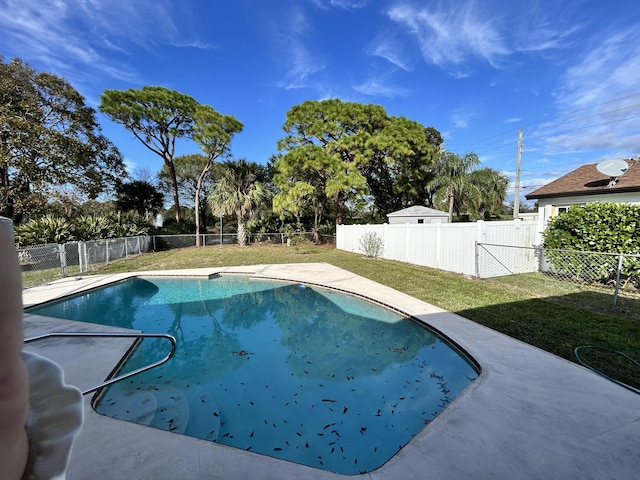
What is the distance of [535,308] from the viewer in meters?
5.50

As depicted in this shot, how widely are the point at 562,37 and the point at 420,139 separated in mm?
Result: 9165

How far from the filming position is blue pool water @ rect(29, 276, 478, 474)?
2.91 metres

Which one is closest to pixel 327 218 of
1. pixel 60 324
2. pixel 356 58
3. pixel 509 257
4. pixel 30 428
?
pixel 356 58

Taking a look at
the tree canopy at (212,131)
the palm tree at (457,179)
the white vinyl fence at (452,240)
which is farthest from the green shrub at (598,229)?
the tree canopy at (212,131)

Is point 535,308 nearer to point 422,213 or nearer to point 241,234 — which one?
point 422,213

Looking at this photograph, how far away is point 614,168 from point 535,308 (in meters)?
5.57

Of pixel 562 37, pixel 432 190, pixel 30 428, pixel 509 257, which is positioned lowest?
pixel 509 257

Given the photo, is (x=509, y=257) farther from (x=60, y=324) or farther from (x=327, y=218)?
(x=327, y=218)

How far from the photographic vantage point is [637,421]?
99.3 inches

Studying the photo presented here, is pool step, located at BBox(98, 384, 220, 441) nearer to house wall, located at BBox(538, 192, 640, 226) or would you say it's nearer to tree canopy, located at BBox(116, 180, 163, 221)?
house wall, located at BBox(538, 192, 640, 226)

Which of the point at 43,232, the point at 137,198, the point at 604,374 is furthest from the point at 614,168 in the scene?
the point at 137,198

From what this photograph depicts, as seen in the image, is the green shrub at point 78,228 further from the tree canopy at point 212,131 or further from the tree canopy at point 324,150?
the tree canopy at point 324,150

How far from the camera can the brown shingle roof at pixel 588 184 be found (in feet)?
25.7

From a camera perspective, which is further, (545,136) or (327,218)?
(327,218)
